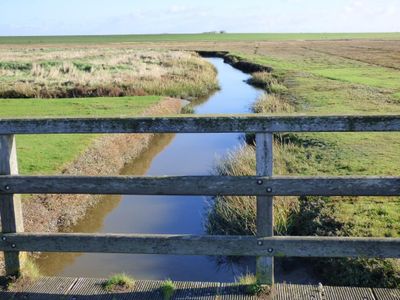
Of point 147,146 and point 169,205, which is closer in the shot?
point 169,205

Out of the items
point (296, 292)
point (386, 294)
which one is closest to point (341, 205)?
point (386, 294)

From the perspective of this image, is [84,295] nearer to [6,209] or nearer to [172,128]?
[6,209]

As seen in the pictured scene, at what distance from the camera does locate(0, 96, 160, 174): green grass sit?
13219 mm

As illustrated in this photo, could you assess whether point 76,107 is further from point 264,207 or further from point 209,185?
point 264,207

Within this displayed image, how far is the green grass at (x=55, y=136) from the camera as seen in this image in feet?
43.4

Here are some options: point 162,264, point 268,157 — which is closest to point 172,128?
point 268,157

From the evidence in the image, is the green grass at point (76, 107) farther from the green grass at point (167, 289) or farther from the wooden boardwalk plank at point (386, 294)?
the wooden boardwalk plank at point (386, 294)

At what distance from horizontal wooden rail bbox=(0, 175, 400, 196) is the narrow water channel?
4.23 metres

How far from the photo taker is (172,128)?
466cm

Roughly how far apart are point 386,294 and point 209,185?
6.49 ft

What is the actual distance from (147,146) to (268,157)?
48.8 feet

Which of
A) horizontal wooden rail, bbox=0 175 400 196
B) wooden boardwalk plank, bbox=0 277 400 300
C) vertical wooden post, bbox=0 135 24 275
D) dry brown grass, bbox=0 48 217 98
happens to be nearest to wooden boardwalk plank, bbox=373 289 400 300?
wooden boardwalk plank, bbox=0 277 400 300

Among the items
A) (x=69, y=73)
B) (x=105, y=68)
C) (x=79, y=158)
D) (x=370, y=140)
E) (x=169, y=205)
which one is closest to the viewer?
(x=169, y=205)

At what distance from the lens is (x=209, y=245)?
483 centimetres
